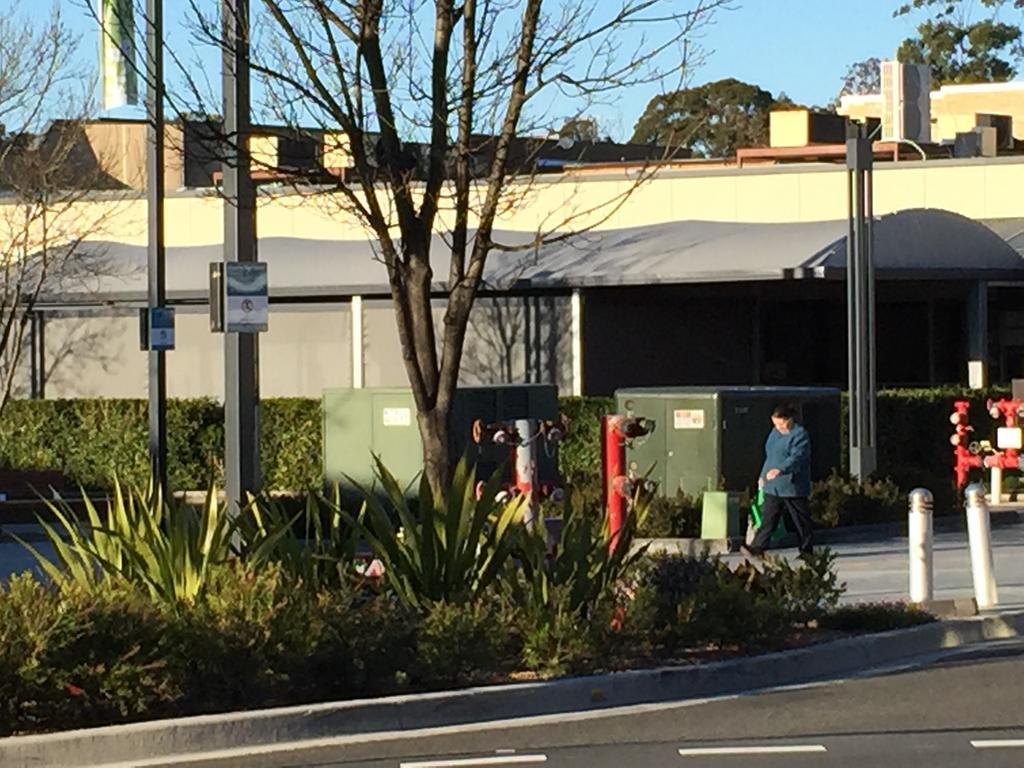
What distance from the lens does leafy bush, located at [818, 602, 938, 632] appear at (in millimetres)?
13250

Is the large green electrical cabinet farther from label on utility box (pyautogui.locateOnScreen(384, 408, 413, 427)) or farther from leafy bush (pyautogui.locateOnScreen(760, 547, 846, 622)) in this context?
leafy bush (pyautogui.locateOnScreen(760, 547, 846, 622))

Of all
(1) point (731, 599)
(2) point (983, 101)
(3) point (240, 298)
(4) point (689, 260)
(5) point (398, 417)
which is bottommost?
(1) point (731, 599)

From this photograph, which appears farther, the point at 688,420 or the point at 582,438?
the point at 582,438

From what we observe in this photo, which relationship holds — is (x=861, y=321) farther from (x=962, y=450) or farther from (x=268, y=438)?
(x=268, y=438)

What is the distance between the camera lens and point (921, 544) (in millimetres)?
14438

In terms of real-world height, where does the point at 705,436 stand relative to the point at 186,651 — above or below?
above

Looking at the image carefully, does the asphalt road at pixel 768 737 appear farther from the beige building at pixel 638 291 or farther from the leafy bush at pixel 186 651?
the beige building at pixel 638 291

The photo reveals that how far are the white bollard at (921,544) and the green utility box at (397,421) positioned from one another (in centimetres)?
888

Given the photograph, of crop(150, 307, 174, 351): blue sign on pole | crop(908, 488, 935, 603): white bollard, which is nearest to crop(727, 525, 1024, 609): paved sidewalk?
crop(908, 488, 935, 603): white bollard

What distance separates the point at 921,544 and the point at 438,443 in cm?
366

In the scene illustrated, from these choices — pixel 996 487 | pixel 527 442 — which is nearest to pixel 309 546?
pixel 527 442

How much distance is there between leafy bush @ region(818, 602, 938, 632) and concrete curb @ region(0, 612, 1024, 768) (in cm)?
25

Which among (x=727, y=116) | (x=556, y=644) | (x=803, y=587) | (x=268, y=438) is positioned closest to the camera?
(x=556, y=644)

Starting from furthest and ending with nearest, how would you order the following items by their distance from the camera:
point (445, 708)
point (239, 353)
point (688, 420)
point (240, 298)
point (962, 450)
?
point (962, 450), point (688, 420), point (239, 353), point (240, 298), point (445, 708)
